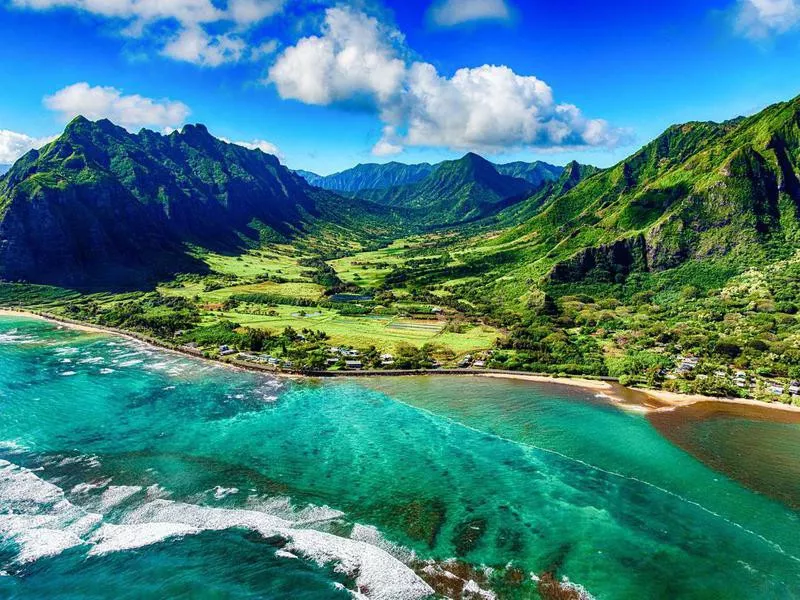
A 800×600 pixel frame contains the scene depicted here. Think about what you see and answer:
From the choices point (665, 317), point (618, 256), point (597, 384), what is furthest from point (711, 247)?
point (597, 384)

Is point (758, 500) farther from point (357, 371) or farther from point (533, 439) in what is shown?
point (357, 371)

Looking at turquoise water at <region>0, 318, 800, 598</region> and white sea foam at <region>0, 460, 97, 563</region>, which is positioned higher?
turquoise water at <region>0, 318, 800, 598</region>

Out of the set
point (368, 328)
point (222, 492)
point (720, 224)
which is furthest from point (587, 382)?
point (720, 224)

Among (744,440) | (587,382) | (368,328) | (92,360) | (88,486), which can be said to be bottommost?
(88,486)

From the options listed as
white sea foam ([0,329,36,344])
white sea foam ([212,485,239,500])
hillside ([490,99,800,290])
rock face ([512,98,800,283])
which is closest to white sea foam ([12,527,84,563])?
white sea foam ([212,485,239,500])

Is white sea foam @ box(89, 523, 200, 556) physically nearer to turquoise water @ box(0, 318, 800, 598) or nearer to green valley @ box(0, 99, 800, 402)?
turquoise water @ box(0, 318, 800, 598)

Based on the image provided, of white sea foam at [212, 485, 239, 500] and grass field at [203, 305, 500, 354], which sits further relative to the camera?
grass field at [203, 305, 500, 354]

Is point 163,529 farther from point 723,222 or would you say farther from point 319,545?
point 723,222
